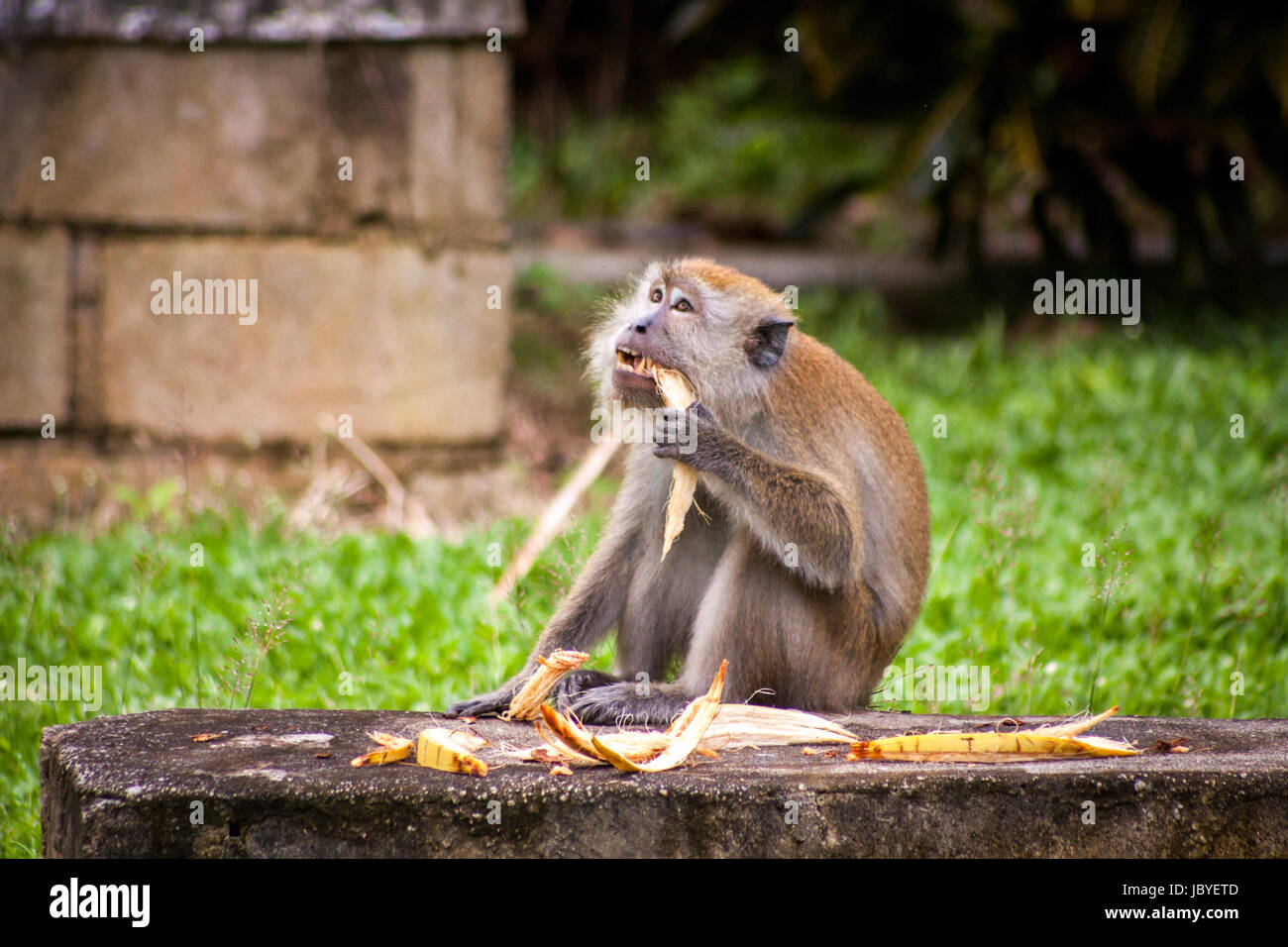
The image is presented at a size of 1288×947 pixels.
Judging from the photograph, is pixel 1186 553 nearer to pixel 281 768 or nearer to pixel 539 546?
pixel 539 546

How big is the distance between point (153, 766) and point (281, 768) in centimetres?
29

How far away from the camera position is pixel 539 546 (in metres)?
6.34

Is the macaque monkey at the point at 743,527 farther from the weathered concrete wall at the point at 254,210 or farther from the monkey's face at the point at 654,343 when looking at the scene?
the weathered concrete wall at the point at 254,210

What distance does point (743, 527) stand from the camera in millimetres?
4125

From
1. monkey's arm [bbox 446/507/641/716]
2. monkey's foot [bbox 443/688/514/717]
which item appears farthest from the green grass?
monkey's foot [bbox 443/688/514/717]

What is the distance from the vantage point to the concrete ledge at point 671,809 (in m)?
3.10

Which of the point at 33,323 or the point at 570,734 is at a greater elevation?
the point at 33,323

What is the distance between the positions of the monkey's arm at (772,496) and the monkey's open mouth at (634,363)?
24 cm

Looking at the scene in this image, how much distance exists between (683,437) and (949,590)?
2.53 m

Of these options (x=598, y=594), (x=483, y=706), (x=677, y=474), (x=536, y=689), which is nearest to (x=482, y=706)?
(x=483, y=706)

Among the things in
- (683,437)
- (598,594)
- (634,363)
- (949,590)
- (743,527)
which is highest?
(634,363)

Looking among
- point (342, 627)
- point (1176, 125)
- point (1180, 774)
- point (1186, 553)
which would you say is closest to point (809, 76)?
point (1176, 125)

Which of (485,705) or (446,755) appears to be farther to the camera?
(485,705)

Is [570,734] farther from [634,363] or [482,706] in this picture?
[634,363]
